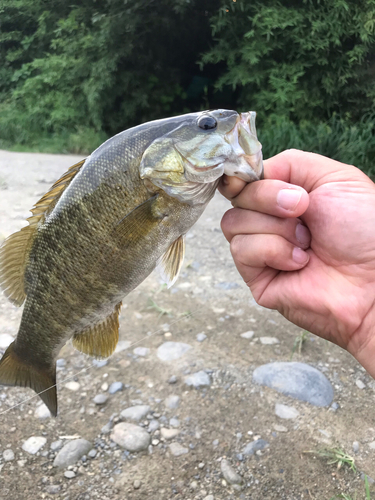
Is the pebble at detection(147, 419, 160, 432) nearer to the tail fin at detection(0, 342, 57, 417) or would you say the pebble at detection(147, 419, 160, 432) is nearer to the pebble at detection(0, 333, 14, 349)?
the tail fin at detection(0, 342, 57, 417)

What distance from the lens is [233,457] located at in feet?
6.75

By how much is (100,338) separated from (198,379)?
1.06m

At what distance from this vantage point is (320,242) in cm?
164

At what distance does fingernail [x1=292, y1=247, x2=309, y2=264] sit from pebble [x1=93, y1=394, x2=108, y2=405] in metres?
1.42

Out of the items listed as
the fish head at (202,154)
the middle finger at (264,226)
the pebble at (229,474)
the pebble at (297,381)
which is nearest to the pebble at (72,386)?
the pebble at (229,474)

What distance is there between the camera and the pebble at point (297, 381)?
7.84 feet

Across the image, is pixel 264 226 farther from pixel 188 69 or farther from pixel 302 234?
pixel 188 69

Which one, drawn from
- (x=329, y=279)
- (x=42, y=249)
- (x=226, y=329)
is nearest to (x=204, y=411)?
(x=226, y=329)

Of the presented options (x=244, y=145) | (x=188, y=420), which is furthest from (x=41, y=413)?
(x=244, y=145)

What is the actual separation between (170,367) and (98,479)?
803 millimetres

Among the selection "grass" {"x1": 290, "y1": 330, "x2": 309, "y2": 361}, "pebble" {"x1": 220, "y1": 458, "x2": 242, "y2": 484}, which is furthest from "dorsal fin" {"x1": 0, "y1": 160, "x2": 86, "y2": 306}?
"grass" {"x1": 290, "y1": 330, "x2": 309, "y2": 361}

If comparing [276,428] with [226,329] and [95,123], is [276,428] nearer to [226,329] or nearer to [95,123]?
[226,329]

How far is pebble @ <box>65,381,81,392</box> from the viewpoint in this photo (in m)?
2.44

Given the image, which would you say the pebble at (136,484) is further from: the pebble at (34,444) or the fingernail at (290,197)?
the fingernail at (290,197)
